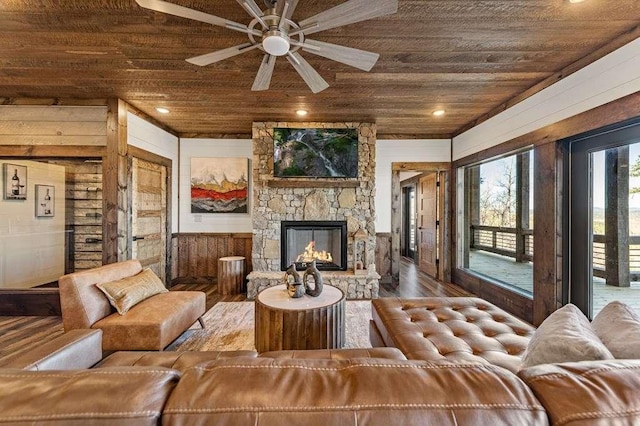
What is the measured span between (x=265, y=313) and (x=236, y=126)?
136 inches

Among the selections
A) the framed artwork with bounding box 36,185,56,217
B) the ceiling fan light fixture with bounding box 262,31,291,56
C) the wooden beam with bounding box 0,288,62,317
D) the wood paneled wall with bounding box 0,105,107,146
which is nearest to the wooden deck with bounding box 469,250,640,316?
the ceiling fan light fixture with bounding box 262,31,291,56

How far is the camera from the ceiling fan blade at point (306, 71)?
2.06m

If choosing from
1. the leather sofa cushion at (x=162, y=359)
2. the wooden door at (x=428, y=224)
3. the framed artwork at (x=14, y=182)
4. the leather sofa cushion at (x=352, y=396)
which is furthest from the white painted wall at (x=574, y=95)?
the framed artwork at (x=14, y=182)

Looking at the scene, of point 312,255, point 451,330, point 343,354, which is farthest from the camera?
point 312,255

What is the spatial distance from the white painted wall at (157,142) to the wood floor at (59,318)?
1559mm

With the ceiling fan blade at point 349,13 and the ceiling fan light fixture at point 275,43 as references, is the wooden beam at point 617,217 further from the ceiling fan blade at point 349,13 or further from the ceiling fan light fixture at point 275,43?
the ceiling fan light fixture at point 275,43

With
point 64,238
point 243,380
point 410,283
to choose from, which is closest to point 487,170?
point 410,283

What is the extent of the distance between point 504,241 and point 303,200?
3.19 meters

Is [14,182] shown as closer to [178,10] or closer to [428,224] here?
[178,10]

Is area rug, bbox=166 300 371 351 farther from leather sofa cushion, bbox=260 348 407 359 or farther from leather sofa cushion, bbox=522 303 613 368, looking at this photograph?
leather sofa cushion, bbox=522 303 613 368

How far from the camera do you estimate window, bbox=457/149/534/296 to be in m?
3.64

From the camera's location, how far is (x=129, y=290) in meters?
2.47

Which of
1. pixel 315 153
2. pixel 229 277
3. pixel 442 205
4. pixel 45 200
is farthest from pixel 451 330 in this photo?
pixel 45 200

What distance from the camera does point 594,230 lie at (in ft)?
8.91
